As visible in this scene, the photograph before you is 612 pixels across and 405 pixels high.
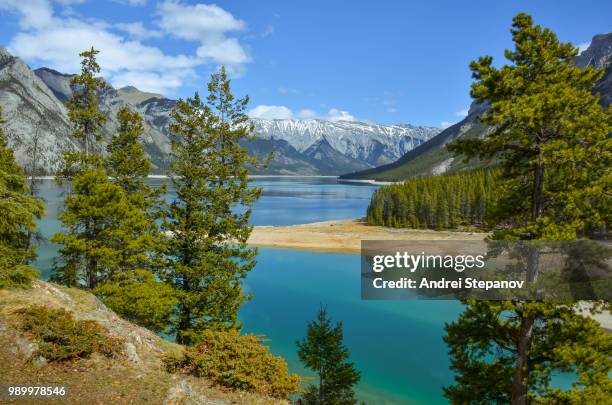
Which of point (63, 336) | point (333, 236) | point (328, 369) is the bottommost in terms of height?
point (333, 236)

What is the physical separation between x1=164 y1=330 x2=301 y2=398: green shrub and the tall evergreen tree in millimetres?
5577

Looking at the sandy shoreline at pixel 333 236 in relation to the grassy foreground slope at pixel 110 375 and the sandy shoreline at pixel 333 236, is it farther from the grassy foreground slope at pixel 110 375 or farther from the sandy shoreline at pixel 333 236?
the grassy foreground slope at pixel 110 375

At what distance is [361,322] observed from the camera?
40.4 meters

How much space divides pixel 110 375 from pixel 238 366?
3.86 meters

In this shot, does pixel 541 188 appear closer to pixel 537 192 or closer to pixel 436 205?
pixel 537 192

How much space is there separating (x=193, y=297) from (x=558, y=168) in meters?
16.9

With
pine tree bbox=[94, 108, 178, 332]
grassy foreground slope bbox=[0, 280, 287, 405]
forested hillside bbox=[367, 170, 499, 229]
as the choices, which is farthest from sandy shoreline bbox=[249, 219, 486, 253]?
grassy foreground slope bbox=[0, 280, 287, 405]

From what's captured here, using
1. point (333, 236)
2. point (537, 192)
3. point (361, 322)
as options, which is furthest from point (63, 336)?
point (333, 236)

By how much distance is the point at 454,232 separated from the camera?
304 ft

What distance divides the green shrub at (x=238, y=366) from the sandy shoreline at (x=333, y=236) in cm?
6525

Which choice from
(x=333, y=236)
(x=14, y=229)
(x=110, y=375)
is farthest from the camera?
(x=333, y=236)

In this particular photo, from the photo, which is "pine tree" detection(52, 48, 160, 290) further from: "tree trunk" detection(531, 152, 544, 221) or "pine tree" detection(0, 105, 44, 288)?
"tree trunk" detection(531, 152, 544, 221)

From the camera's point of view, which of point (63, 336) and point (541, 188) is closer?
point (541, 188)

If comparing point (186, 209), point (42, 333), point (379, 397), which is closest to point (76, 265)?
point (186, 209)
